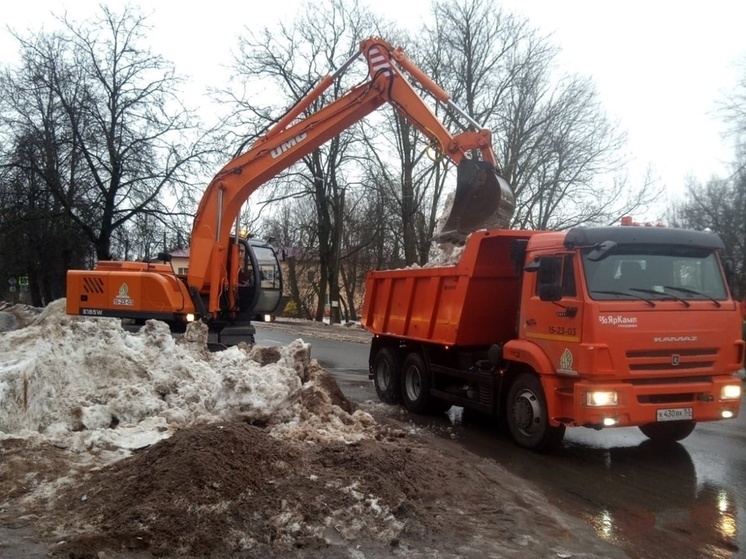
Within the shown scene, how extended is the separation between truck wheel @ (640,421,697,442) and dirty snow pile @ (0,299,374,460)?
11.3 ft

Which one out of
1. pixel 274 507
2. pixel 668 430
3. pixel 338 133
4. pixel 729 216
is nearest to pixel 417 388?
pixel 668 430

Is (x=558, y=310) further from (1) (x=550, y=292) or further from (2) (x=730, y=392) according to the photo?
(2) (x=730, y=392)

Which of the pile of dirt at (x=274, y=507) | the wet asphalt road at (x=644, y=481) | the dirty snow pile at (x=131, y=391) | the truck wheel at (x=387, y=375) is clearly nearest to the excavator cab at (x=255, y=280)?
the truck wheel at (x=387, y=375)

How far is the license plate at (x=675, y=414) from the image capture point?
718 cm

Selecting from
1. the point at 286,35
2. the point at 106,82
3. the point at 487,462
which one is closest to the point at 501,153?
the point at 286,35

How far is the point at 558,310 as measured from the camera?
7.55 metres

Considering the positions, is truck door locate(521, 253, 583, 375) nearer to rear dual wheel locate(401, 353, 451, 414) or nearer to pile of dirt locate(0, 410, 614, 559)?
pile of dirt locate(0, 410, 614, 559)

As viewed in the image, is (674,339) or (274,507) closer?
(274,507)

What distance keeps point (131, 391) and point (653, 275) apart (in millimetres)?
5773

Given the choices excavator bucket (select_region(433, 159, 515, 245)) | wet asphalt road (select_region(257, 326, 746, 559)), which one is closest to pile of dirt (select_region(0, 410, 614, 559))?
wet asphalt road (select_region(257, 326, 746, 559))

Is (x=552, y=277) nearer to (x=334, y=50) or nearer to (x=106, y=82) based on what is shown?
(x=106, y=82)

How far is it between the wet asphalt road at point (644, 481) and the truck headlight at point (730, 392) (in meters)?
0.72

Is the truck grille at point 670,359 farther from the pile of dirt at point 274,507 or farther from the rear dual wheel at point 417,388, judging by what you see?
the rear dual wheel at point 417,388

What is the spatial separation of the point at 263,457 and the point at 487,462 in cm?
282
